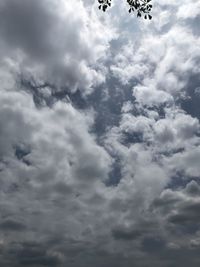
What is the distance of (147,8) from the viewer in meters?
18.8

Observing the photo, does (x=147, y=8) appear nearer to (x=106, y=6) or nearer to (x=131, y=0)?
(x=131, y=0)

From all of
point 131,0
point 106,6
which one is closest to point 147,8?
point 131,0

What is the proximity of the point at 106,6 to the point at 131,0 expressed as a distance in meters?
1.63

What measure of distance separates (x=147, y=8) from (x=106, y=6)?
263 cm

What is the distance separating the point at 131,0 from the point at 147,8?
1139mm

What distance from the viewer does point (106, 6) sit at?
1894 centimetres

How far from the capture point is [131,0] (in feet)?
61.2
